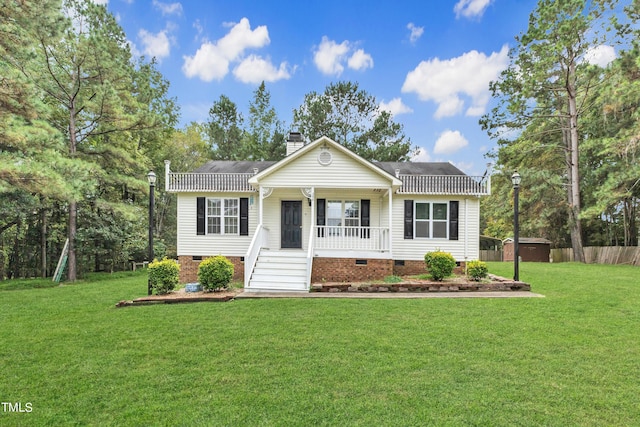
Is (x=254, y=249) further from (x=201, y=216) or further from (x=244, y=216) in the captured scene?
(x=201, y=216)

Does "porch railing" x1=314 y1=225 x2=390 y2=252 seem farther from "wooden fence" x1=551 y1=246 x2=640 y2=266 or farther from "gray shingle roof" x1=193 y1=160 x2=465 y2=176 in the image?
"wooden fence" x1=551 y1=246 x2=640 y2=266

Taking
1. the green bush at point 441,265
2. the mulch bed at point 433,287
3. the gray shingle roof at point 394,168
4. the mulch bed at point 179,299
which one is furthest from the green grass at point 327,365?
the gray shingle roof at point 394,168

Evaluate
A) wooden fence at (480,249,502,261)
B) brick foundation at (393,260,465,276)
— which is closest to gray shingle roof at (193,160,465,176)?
brick foundation at (393,260,465,276)

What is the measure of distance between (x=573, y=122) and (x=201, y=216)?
20.6m

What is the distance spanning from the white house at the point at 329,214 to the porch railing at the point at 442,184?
1.4 inches

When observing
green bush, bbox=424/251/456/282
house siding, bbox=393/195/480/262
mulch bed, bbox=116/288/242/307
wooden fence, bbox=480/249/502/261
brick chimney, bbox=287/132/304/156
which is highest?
brick chimney, bbox=287/132/304/156

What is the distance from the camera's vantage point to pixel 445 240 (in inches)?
479

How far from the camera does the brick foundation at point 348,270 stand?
11.0 metres

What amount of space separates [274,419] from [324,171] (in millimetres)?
9122

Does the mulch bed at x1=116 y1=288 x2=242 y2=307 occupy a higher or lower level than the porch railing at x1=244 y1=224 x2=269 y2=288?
lower

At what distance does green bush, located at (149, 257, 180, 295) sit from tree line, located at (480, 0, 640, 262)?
59.3 feet

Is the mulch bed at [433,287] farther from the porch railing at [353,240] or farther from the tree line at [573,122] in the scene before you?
the tree line at [573,122]

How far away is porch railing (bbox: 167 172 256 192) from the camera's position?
12211 millimetres

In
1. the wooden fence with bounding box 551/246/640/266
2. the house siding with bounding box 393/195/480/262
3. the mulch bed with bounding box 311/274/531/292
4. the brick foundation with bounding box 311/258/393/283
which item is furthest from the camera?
the wooden fence with bounding box 551/246/640/266
